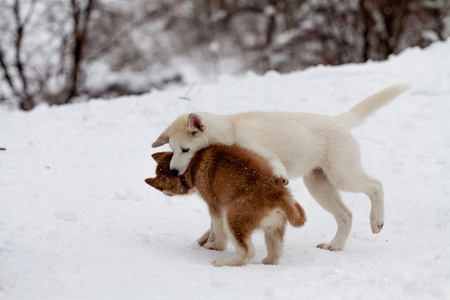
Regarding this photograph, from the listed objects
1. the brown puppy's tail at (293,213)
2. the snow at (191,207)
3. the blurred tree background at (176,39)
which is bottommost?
the blurred tree background at (176,39)

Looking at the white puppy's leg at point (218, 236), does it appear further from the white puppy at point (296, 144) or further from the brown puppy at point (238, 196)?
the white puppy at point (296, 144)

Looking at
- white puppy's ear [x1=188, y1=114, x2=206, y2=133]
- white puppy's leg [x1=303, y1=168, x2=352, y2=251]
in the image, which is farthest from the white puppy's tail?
white puppy's ear [x1=188, y1=114, x2=206, y2=133]

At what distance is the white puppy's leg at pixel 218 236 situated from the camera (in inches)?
194

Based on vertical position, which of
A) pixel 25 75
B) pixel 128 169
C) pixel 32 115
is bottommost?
pixel 25 75

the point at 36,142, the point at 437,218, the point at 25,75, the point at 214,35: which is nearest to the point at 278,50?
the point at 214,35

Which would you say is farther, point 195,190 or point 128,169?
point 128,169

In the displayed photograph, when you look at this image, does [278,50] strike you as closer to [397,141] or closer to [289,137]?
[397,141]

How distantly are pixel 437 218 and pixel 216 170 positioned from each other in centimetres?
275

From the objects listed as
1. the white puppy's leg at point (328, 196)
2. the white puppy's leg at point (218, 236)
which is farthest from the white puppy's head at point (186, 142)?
the white puppy's leg at point (328, 196)

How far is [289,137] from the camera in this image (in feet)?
17.2

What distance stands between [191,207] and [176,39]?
2269 cm

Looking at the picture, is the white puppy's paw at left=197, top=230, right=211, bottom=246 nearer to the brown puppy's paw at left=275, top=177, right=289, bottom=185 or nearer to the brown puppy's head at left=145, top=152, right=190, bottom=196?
the brown puppy's head at left=145, top=152, right=190, bottom=196

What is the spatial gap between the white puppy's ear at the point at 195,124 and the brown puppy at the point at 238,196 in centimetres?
23

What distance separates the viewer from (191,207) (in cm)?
632
